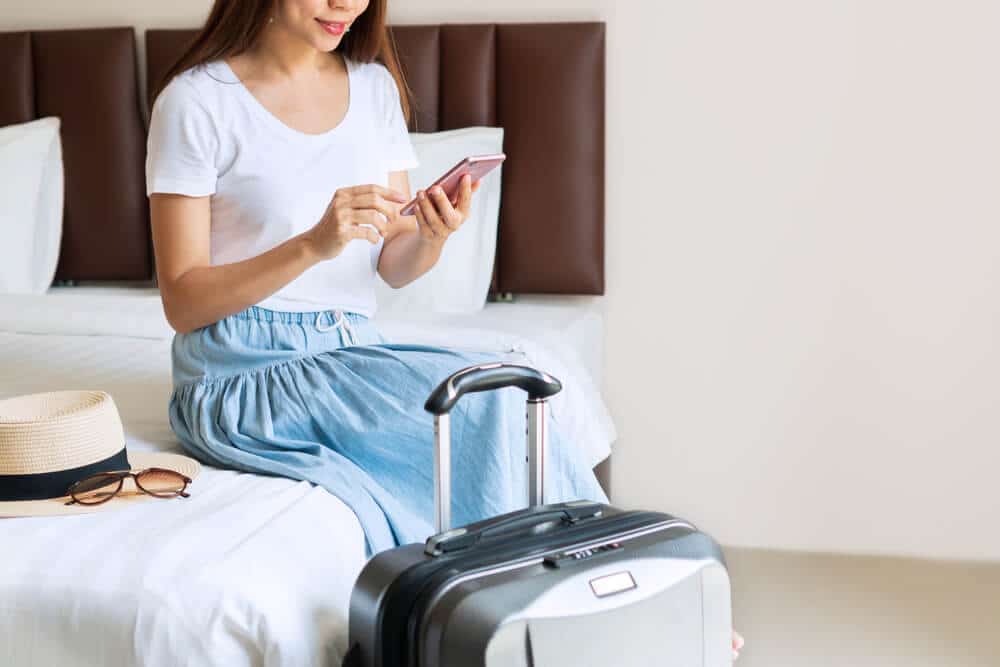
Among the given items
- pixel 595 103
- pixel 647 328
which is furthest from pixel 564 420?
pixel 595 103

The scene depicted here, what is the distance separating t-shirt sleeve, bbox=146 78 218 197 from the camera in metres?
1.89

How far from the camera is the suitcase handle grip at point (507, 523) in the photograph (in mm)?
1363

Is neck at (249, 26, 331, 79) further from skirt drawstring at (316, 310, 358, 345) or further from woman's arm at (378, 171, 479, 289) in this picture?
skirt drawstring at (316, 310, 358, 345)

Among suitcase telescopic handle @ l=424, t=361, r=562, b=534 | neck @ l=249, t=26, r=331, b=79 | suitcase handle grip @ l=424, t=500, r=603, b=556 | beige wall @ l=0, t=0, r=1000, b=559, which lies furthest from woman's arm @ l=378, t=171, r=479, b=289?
beige wall @ l=0, t=0, r=1000, b=559

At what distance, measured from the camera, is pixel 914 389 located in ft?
10.3

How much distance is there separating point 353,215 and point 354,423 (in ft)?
1.03

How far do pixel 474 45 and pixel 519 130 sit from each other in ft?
0.84

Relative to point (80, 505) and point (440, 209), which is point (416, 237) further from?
point (80, 505)

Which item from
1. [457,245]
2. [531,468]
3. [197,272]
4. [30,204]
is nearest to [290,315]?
[197,272]

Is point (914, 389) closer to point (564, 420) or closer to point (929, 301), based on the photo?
point (929, 301)

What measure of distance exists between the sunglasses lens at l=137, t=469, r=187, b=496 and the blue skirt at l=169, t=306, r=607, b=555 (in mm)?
117

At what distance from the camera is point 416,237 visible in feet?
6.85

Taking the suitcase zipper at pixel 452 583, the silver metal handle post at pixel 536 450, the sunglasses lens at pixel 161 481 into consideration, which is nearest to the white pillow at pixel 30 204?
the sunglasses lens at pixel 161 481

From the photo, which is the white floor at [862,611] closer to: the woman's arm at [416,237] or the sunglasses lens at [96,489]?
the woman's arm at [416,237]
